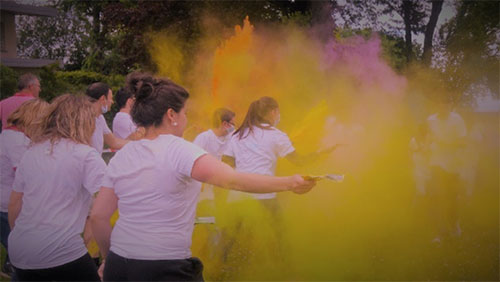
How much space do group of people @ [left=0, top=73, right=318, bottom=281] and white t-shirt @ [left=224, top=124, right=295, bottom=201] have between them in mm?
2172

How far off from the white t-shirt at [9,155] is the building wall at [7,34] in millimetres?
15471

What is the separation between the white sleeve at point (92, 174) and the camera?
9.23 feet

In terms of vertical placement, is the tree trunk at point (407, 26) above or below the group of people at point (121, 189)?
above

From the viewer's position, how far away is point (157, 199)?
238 cm

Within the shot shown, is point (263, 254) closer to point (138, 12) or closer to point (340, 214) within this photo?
point (340, 214)

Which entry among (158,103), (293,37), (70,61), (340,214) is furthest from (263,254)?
(70,61)

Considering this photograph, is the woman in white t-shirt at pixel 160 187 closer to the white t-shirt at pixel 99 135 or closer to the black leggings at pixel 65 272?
the black leggings at pixel 65 272

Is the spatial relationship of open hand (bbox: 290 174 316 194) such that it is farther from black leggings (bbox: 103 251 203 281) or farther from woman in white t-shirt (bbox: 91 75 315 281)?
black leggings (bbox: 103 251 203 281)

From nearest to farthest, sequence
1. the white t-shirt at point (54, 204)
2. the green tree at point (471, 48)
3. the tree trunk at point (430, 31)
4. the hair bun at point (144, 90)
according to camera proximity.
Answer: the hair bun at point (144, 90) → the white t-shirt at point (54, 204) → the green tree at point (471, 48) → the tree trunk at point (430, 31)

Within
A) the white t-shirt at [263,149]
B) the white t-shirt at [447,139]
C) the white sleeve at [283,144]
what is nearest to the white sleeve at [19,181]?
the white t-shirt at [263,149]

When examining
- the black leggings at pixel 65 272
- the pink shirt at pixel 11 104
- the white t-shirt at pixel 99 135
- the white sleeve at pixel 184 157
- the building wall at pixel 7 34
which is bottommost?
the black leggings at pixel 65 272

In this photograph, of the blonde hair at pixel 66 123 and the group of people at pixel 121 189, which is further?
the blonde hair at pixel 66 123

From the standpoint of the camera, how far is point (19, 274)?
9.30ft

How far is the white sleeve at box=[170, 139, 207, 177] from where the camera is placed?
232 cm
